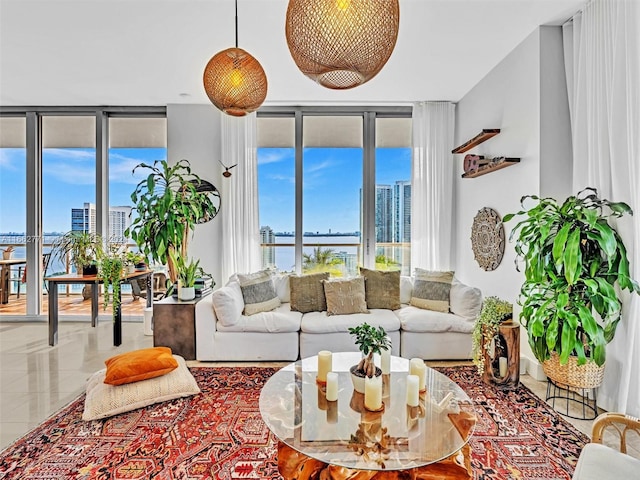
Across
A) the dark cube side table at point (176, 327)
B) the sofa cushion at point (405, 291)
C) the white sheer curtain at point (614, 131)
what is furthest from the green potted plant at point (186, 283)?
the white sheer curtain at point (614, 131)

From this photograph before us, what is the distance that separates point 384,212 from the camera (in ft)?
16.8

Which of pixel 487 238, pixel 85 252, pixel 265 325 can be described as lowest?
pixel 265 325

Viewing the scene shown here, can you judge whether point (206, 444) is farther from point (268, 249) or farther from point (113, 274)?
point (268, 249)

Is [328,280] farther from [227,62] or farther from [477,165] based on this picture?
[227,62]

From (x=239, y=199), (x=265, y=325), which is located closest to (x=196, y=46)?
(x=239, y=199)

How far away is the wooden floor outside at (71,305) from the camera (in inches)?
207

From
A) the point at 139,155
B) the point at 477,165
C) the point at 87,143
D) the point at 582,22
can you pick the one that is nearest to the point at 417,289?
the point at 477,165

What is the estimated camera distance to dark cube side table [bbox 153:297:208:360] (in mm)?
3684

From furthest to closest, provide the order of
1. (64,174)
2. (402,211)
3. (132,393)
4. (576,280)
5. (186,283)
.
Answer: (64,174), (402,211), (186,283), (132,393), (576,280)

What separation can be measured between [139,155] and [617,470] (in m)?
5.72

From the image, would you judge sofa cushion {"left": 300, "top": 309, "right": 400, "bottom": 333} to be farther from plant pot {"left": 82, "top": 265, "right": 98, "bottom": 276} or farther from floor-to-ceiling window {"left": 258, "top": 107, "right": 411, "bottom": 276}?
plant pot {"left": 82, "top": 265, "right": 98, "bottom": 276}

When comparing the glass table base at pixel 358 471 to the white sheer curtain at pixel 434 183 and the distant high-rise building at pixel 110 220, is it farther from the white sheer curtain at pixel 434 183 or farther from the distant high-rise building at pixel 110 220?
the distant high-rise building at pixel 110 220

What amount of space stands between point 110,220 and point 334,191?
123 inches

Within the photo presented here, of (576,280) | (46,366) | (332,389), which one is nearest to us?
(332,389)
